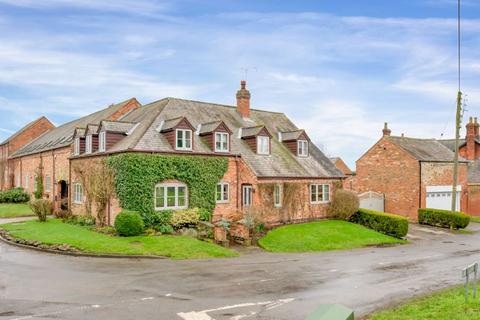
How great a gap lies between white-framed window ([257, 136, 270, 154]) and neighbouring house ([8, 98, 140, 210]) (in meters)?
12.4

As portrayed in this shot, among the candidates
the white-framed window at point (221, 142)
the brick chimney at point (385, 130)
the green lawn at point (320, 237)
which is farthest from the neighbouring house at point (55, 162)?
the brick chimney at point (385, 130)

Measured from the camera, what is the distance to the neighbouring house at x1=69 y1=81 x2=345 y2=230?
2748 centimetres

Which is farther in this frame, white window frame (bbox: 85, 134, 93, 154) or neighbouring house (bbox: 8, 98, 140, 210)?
neighbouring house (bbox: 8, 98, 140, 210)

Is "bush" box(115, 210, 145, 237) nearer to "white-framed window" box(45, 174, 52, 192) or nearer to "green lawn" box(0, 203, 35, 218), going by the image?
"green lawn" box(0, 203, 35, 218)

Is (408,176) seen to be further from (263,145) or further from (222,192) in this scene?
(222,192)

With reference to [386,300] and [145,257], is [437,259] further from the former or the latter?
[145,257]

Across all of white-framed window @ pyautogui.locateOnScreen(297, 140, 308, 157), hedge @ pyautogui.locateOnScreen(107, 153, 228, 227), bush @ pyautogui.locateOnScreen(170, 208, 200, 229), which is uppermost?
white-framed window @ pyautogui.locateOnScreen(297, 140, 308, 157)

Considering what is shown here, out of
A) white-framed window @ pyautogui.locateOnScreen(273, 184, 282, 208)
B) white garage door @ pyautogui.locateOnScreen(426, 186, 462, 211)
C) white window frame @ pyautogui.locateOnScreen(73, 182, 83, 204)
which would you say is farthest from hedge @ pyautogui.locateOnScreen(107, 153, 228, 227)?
white garage door @ pyautogui.locateOnScreen(426, 186, 462, 211)

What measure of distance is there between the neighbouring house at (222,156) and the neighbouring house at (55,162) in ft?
8.79

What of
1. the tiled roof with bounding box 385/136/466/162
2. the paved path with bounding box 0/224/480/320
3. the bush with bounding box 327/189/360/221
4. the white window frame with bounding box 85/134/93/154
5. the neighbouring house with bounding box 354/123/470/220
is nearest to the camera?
the paved path with bounding box 0/224/480/320

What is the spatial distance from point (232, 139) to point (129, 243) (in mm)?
12565

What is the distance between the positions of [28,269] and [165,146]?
39.3ft

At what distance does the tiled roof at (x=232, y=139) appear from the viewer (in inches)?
1093

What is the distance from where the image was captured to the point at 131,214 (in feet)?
79.6
